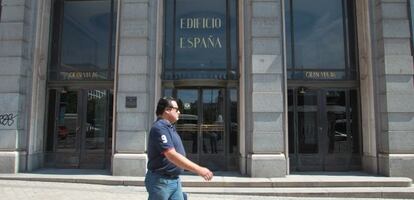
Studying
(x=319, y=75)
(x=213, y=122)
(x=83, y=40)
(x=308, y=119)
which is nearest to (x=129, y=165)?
(x=213, y=122)

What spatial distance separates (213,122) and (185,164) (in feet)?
31.7

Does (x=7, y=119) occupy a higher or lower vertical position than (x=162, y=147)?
higher

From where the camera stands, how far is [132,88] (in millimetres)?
12625

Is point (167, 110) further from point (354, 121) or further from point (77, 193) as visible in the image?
point (354, 121)

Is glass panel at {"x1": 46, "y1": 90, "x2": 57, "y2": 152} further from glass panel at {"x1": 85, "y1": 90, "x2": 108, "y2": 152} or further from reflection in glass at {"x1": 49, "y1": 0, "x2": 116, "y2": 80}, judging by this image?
glass panel at {"x1": 85, "y1": 90, "x2": 108, "y2": 152}

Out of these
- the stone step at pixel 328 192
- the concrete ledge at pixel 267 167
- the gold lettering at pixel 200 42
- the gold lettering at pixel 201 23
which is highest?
the gold lettering at pixel 201 23

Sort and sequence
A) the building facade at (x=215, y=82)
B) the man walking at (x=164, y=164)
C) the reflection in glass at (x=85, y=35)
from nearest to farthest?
the man walking at (x=164, y=164), the building facade at (x=215, y=82), the reflection in glass at (x=85, y=35)

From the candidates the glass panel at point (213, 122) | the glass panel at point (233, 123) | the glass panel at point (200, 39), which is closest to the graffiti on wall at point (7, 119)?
the glass panel at point (200, 39)

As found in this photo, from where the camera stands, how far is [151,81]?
42.5ft

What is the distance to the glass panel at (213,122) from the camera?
13.8 metres

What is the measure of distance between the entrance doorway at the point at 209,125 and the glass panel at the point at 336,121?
3.03 metres

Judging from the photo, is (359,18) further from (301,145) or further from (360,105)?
(301,145)

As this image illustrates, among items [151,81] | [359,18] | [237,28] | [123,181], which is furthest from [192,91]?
[359,18]

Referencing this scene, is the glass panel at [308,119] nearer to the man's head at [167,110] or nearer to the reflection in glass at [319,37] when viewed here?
the reflection in glass at [319,37]
